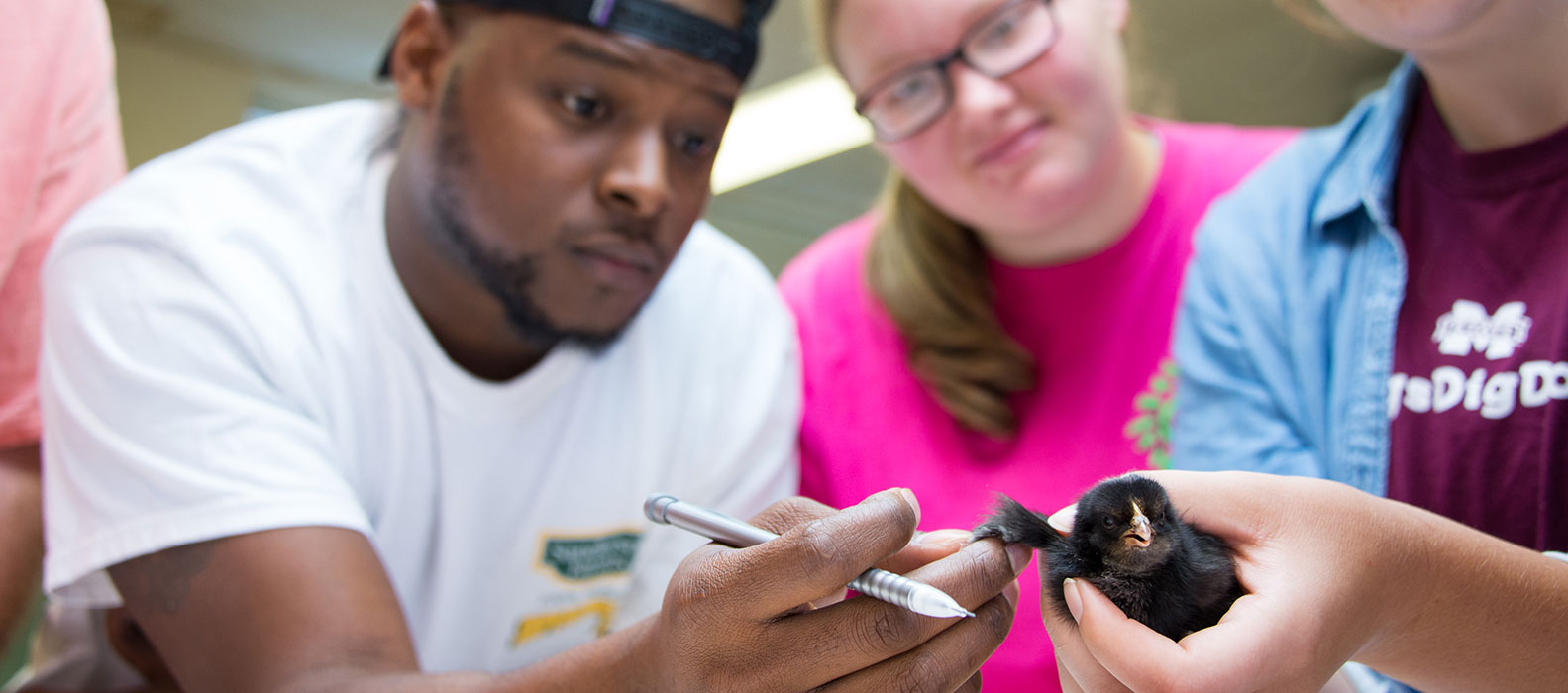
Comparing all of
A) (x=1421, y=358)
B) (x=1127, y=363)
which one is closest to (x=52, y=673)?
(x=1127, y=363)

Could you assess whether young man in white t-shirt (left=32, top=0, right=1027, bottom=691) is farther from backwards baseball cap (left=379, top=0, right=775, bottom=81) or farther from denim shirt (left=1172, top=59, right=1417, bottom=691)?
denim shirt (left=1172, top=59, right=1417, bottom=691)

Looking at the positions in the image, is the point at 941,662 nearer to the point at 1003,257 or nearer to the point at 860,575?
the point at 860,575

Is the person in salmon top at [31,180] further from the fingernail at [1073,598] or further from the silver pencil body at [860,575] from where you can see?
the fingernail at [1073,598]

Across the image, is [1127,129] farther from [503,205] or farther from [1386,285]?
[503,205]

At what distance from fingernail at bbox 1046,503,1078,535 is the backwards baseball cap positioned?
0.68 meters

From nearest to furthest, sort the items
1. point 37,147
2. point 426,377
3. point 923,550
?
point 923,550, point 37,147, point 426,377

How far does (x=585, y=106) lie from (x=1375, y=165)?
75cm

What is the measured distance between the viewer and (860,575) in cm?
59

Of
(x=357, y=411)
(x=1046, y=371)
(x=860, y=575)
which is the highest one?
(x=860, y=575)

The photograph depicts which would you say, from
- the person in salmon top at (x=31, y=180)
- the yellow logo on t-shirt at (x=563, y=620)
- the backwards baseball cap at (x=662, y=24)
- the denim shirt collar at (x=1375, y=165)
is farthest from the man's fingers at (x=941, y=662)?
the person in salmon top at (x=31, y=180)

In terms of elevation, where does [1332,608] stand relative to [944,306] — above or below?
above

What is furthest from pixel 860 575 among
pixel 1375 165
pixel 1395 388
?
pixel 1375 165

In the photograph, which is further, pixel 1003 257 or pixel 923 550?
pixel 1003 257

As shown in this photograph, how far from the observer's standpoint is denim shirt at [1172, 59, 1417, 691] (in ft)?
2.63
